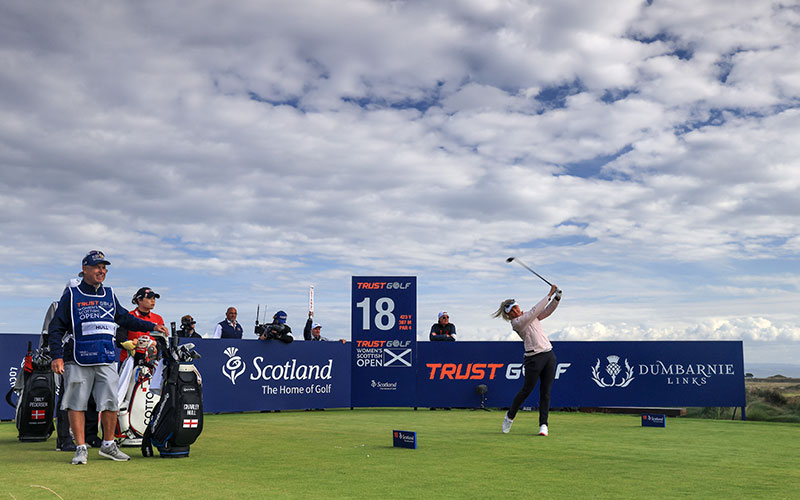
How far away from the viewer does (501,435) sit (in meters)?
11.2

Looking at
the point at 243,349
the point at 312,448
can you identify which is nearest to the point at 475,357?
the point at 243,349

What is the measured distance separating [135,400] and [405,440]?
3301 mm

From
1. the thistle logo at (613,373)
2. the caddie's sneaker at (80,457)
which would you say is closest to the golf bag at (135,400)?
the caddie's sneaker at (80,457)

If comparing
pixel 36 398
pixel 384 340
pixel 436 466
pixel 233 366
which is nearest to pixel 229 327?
pixel 233 366

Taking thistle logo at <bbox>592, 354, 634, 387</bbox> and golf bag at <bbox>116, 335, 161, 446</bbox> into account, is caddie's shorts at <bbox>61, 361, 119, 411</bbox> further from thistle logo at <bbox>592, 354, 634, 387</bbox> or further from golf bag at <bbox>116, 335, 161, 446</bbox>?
thistle logo at <bbox>592, 354, 634, 387</bbox>

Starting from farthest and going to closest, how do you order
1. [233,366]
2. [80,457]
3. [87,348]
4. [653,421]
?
[233,366] → [653,421] → [87,348] → [80,457]

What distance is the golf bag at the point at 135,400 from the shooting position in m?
9.17

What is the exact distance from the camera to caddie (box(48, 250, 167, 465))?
793 cm

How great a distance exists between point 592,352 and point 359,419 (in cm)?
606

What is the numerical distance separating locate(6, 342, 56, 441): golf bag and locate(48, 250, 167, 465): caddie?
2425 mm

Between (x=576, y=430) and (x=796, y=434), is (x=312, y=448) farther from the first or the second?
(x=796, y=434)

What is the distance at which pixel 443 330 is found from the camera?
19141 millimetres

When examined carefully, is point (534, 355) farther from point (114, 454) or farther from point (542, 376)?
point (114, 454)

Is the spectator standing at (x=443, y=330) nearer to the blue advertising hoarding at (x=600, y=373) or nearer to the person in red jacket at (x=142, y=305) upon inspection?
the blue advertising hoarding at (x=600, y=373)
